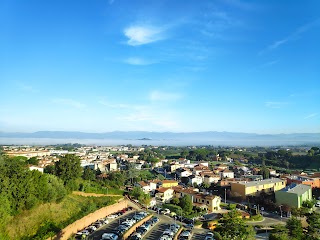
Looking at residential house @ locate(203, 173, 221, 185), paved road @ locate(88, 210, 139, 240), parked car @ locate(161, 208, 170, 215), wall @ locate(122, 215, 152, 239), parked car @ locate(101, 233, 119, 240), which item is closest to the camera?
parked car @ locate(101, 233, 119, 240)

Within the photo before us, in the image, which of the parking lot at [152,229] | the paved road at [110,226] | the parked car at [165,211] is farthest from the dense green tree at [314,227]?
the paved road at [110,226]

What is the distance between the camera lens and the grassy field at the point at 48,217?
13586mm

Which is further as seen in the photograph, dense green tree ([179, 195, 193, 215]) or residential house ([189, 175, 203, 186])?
residential house ([189, 175, 203, 186])

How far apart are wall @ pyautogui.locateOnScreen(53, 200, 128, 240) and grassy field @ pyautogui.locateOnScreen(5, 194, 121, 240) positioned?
248mm

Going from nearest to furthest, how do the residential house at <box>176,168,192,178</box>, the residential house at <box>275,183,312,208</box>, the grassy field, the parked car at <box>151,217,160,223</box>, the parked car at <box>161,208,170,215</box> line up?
the grassy field → the parked car at <box>151,217,160,223</box> → the parked car at <box>161,208,170,215</box> → the residential house at <box>275,183,312,208</box> → the residential house at <box>176,168,192,178</box>

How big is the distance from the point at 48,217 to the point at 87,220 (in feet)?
9.01

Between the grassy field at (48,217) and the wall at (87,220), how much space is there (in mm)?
248

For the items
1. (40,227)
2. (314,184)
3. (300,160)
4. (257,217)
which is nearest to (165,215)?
(257,217)

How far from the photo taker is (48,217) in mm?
15945

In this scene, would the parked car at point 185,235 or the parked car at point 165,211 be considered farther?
the parked car at point 165,211

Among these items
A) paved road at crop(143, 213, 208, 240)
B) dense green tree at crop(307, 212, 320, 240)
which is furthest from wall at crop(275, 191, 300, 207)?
paved road at crop(143, 213, 208, 240)

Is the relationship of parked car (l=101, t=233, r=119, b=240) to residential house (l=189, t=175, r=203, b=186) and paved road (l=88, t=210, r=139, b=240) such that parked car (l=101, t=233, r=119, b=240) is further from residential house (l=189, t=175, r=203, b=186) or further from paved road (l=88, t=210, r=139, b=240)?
residential house (l=189, t=175, r=203, b=186)

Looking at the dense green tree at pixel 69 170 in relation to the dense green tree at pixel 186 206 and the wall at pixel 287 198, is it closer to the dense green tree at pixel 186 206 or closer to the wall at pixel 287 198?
the dense green tree at pixel 186 206

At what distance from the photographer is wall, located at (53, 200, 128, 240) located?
1514 centimetres
